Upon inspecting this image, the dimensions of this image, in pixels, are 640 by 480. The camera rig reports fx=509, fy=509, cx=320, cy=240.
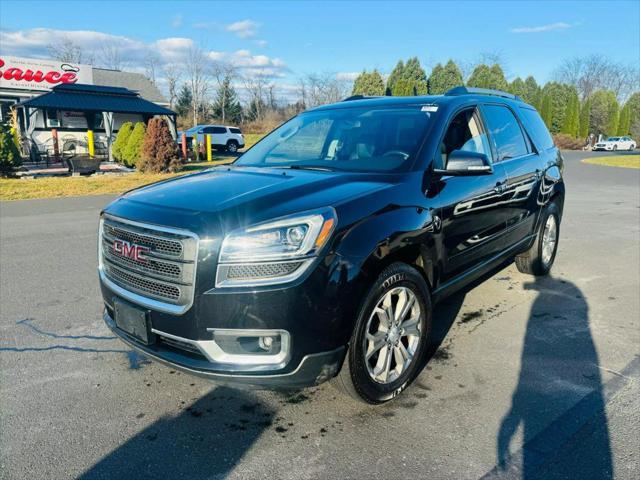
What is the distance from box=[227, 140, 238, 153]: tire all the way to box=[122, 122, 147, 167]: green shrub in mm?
13060

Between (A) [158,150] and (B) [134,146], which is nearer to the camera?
(A) [158,150]

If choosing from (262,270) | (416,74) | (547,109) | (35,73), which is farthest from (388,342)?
(547,109)

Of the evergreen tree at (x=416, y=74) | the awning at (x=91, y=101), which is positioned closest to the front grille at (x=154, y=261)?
the awning at (x=91, y=101)

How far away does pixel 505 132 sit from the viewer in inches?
191

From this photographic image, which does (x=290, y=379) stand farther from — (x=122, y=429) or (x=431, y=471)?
(x=122, y=429)

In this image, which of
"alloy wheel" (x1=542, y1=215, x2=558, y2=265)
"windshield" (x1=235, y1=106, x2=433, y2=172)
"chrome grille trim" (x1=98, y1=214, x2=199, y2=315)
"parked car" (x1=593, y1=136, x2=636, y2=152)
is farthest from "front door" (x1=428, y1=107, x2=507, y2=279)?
"parked car" (x1=593, y1=136, x2=636, y2=152)

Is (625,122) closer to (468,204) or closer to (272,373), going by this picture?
(468,204)

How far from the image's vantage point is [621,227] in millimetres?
9391

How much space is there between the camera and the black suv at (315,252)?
2646 millimetres

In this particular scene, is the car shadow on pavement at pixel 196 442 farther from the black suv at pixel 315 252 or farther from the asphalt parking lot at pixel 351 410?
the black suv at pixel 315 252

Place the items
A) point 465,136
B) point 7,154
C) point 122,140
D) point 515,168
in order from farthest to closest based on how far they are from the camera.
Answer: point 122,140
point 7,154
point 515,168
point 465,136

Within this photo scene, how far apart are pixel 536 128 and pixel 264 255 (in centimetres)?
431

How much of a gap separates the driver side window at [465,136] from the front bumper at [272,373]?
1.77m

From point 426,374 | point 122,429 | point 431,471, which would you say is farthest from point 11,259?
point 431,471
